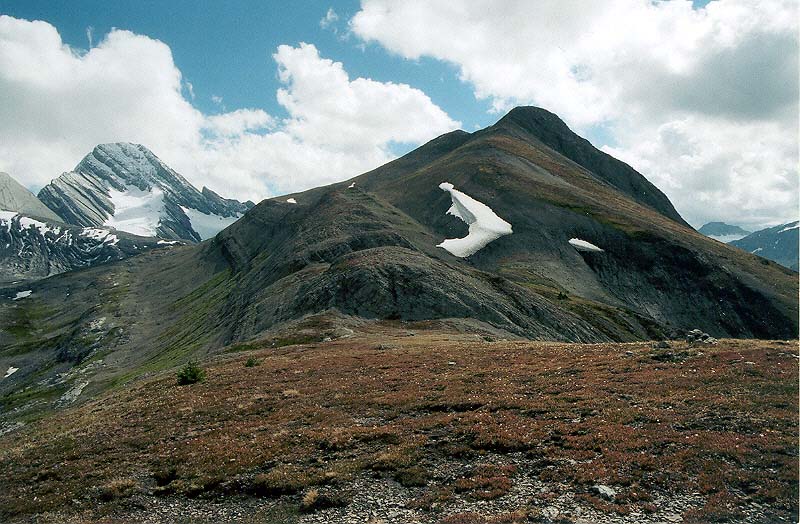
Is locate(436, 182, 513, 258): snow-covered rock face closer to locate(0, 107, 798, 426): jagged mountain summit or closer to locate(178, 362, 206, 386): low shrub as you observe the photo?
locate(0, 107, 798, 426): jagged mountain summit

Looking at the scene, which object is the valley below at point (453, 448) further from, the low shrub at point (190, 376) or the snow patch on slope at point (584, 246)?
the snow patch on slope at point (584, 246)


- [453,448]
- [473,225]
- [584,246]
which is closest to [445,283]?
[453,448]

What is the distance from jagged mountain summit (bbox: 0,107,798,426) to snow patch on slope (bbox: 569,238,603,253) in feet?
1.63

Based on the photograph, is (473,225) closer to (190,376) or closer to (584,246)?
(584,246)

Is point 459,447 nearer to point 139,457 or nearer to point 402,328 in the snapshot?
point 139,457

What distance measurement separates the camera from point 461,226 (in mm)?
145125

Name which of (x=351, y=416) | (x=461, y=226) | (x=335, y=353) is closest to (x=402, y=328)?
(x=335, y=353)

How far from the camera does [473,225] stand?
14275cm

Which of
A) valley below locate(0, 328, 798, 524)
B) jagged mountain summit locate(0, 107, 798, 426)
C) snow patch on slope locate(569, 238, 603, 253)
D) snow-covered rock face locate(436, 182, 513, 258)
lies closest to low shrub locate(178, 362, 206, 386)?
valley below locate(0, 328, 798, 524)

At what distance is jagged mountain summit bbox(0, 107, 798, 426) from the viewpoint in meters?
73.9

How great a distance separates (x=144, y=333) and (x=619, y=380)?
5188 inches

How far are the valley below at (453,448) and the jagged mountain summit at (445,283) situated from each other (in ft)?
99.6

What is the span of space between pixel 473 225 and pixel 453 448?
4962 inches

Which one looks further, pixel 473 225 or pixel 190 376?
pixel 473 225
